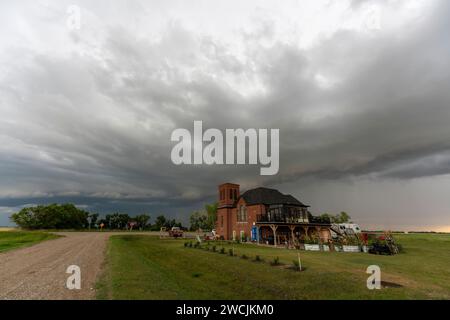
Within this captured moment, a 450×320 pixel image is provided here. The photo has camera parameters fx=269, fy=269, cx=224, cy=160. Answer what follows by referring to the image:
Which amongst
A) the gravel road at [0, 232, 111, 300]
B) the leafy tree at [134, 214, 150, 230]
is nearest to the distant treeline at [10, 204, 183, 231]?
the leafy tree at [134, 214, 150, 230]

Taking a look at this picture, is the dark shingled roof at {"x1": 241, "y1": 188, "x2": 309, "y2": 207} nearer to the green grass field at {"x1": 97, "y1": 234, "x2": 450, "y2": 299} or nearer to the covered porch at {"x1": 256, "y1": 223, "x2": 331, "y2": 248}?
the covered porch at {"x1": 256, "y1": 223, "x2": 331, "y2": 248}

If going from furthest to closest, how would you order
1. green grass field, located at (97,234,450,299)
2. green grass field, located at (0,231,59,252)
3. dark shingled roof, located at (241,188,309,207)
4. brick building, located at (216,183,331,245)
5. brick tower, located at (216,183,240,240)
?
brick tower, located at (216,183,240,240) < dark shingled roof, located at (241,188,309,207) < brick building, located at (216,183,331,245) < green grass field, located at (0,231,59,252) < green grass field, located at (97,234,450,299)

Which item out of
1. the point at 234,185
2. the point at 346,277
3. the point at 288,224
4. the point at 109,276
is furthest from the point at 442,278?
the point at 234,185

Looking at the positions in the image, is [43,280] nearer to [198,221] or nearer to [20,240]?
[20,240]

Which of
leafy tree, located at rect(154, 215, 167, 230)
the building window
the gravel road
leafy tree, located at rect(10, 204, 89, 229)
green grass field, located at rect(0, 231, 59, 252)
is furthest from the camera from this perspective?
leafy tree, located at rect(154, 215, 167, 230)

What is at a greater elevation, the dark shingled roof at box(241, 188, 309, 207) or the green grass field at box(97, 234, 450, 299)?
the dark shingled roof at box(241, 188, 309, 207)

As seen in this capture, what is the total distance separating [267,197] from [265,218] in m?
6.69

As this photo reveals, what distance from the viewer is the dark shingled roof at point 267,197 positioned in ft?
159

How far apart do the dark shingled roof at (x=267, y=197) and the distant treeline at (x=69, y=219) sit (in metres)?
53.7

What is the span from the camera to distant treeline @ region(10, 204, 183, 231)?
93688mm

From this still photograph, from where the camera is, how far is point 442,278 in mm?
15430

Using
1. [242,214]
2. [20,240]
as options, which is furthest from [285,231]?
[20,240]

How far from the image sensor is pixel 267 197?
49250mm
